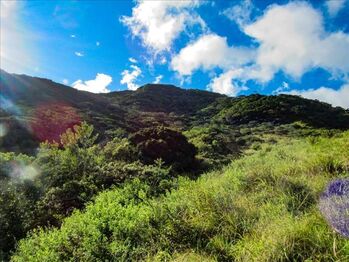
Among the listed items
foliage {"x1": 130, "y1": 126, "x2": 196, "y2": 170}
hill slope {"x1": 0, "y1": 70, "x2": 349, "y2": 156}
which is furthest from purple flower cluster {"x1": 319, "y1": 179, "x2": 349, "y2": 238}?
hill slope {"x1": 0, "y1": 70, "x2": 349, "y2": 156}

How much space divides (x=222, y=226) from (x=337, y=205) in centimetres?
175

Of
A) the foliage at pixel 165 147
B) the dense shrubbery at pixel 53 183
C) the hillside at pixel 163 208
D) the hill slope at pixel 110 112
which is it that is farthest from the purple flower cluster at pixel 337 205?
the hill slope at pixel 110 112

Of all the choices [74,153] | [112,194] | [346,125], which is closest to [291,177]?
[112,194]

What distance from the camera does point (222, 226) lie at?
6.54 m

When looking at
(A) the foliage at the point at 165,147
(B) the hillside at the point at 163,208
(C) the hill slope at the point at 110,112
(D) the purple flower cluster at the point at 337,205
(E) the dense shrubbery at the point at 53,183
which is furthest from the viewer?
(C) the hill slope at the point at 110,112

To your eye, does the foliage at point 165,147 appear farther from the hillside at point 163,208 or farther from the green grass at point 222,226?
the green grass at point 222,226

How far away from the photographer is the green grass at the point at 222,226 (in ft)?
17.6

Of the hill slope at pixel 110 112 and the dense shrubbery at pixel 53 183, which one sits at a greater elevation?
the hill slope at pixel 110 112

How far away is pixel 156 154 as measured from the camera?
2184 centimetres

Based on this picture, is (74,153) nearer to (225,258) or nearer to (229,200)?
(229,200)

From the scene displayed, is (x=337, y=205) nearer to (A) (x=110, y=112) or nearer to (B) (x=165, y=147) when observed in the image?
(B) (x=165, y=147)

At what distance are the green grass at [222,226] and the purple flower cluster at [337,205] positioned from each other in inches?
4.2

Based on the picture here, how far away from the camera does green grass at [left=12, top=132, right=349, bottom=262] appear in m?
5.36

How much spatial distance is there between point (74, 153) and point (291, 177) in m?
9.91
